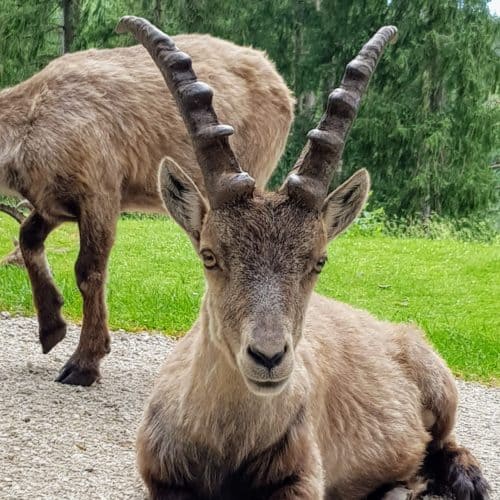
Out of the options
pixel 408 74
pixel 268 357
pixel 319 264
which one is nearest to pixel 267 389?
pixel 268 357

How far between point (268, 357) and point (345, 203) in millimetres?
1114

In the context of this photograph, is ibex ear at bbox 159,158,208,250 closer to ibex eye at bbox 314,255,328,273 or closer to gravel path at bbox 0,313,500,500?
ibex eye at bbox 314,255,328,273

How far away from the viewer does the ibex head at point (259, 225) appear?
12.3 feet

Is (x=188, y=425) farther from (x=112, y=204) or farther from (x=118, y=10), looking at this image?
(x=118, y=10)

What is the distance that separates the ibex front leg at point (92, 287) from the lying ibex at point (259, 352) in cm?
215

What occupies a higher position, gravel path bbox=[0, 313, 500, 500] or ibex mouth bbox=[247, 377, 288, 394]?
ibex mouth bbox=[247, 377, 288, 394]

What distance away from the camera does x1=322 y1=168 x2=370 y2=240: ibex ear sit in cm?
436

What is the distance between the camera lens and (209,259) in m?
4.11

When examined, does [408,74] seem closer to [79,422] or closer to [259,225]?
[79,422]

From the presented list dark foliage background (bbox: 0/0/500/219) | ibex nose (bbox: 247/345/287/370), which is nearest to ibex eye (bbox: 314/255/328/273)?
ibex nose (bbox: 247/345/287/370)

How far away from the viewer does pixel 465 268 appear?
51.5 feet

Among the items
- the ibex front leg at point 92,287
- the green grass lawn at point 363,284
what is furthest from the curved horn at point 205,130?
the green grass lawn at point 363,284

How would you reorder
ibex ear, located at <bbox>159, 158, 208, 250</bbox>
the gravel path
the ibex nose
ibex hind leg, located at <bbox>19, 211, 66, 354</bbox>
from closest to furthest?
the ibex nose < ibex ear, located at <bbox>159, 158, 208, 250</bbox> < the gravel path < ibex hind leg, located at <bbox>19, 211, 66, 354</bbox>

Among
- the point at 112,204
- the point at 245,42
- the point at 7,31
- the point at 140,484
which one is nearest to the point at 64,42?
the point at 7,31
